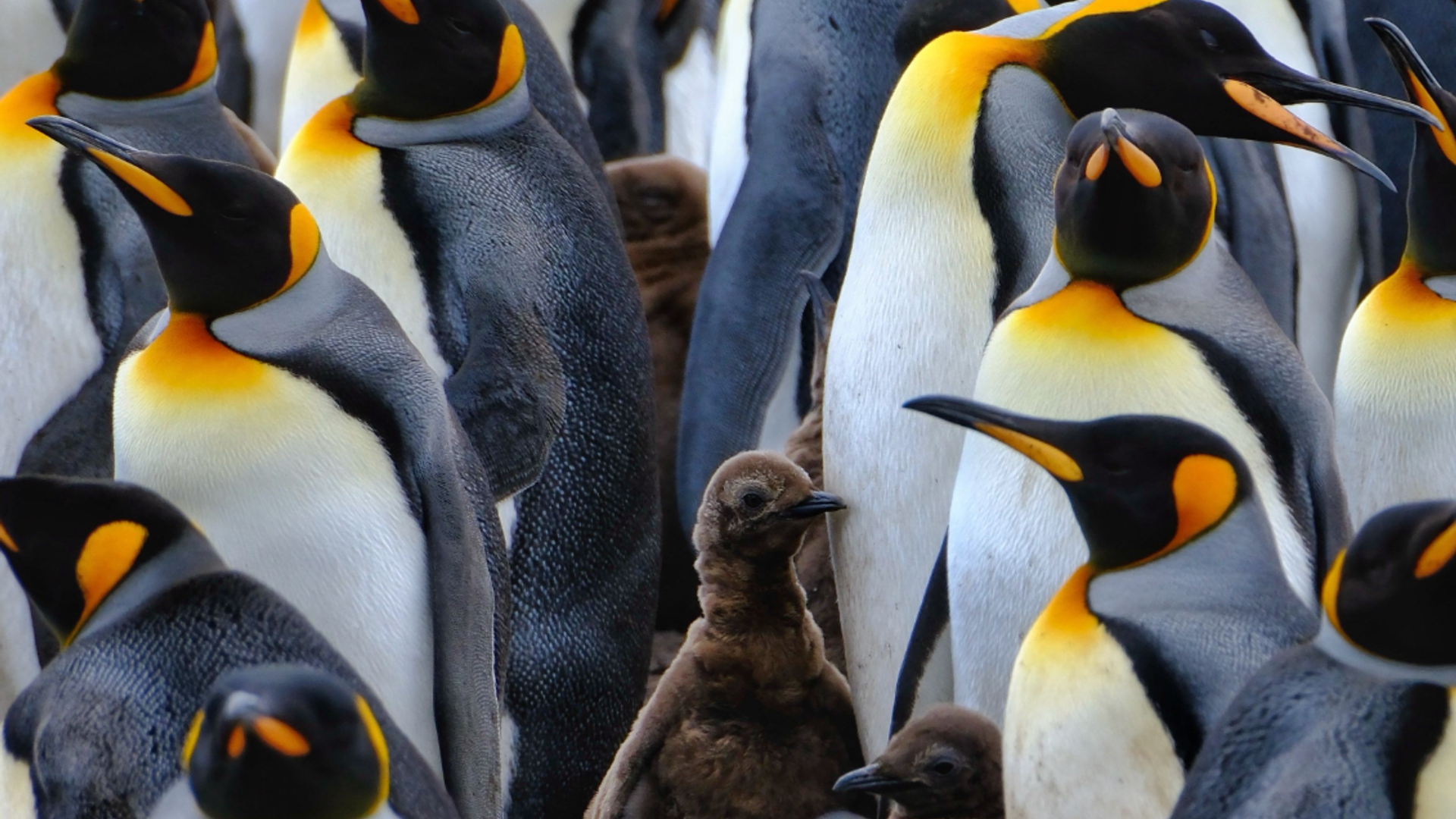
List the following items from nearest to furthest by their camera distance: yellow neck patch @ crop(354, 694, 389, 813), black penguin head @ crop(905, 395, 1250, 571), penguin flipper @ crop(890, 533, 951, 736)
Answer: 1. yellow neck patch @ crop(354, 694, 389, 813)
2. black penguin head @ crop(905, 395, 1250, 571)
3. penguin flipper @ crop(890, 533, 951, 736)

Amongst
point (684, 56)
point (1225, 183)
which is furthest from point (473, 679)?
point (684, 56)

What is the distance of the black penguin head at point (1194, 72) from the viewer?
2.91 m

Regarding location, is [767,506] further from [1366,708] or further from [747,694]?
[1366,708]

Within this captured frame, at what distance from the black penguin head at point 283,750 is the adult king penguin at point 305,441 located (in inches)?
26.6

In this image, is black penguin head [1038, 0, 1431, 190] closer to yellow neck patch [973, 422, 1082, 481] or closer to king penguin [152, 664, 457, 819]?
yellow neck patch [973, 422, 1082, 481]

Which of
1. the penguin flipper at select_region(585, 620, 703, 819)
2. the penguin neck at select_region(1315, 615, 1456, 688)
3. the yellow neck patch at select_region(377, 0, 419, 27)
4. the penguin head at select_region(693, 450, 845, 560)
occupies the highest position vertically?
the yellow neck patch at select_region(377, 0, 419, 27)

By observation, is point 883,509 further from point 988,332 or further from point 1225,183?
point 1225,183

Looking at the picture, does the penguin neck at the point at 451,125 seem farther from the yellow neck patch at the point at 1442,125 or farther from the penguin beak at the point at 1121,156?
the yellow neck patch at the point at 1442,125

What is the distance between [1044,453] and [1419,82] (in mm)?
1303

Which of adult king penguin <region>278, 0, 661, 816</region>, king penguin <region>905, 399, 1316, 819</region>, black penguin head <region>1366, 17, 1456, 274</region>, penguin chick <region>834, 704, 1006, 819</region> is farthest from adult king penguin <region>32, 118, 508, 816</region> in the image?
black penguin head <region>1366, 17, 1456, 274</region>

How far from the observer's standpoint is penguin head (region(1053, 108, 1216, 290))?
8.11 feet

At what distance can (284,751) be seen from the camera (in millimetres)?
1748

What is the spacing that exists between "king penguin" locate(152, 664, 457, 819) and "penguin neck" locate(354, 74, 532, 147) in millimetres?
1485

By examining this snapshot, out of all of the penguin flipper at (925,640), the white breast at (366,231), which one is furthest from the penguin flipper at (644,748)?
the white breast at (366,231)
